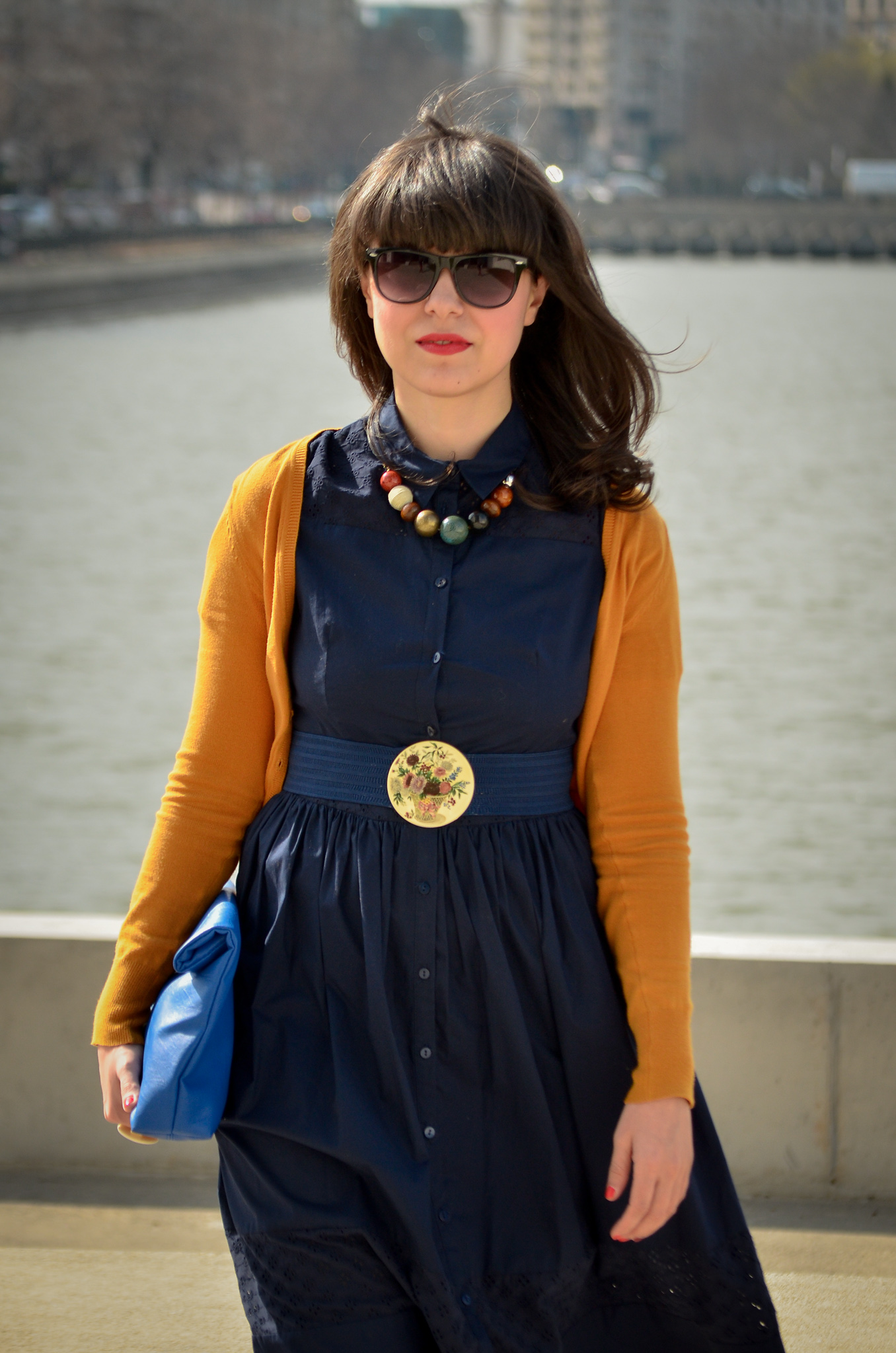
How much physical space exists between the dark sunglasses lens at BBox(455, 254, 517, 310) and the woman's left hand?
80 centimetres

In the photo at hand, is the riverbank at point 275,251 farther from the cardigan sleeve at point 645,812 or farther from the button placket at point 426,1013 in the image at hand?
the button placket at point 426,1013

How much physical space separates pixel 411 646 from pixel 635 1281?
0.69 metres

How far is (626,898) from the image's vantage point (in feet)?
5.22

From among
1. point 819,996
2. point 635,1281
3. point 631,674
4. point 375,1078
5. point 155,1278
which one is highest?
point 631,674

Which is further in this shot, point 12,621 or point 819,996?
point 12,621

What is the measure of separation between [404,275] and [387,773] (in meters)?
0.49

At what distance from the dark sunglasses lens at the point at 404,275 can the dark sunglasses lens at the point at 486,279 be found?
0.10 ft

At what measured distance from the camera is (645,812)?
1604 mm

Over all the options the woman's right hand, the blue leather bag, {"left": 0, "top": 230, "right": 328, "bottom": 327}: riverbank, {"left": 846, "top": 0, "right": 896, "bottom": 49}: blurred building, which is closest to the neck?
the blue leather bag

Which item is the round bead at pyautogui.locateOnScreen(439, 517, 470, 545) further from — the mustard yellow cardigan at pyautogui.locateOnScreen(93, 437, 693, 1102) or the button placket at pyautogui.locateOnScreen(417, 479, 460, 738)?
the mustard yellow cardigan at pyautogui.locateOnScreen(93, 437, 693, 1102)

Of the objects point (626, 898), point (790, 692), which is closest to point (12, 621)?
point (790, 692)

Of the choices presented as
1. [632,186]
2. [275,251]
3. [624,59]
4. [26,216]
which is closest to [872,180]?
[632,186]

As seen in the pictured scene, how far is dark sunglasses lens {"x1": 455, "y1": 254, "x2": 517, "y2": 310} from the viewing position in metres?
1.56

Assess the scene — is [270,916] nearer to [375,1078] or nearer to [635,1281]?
[375,1078]
